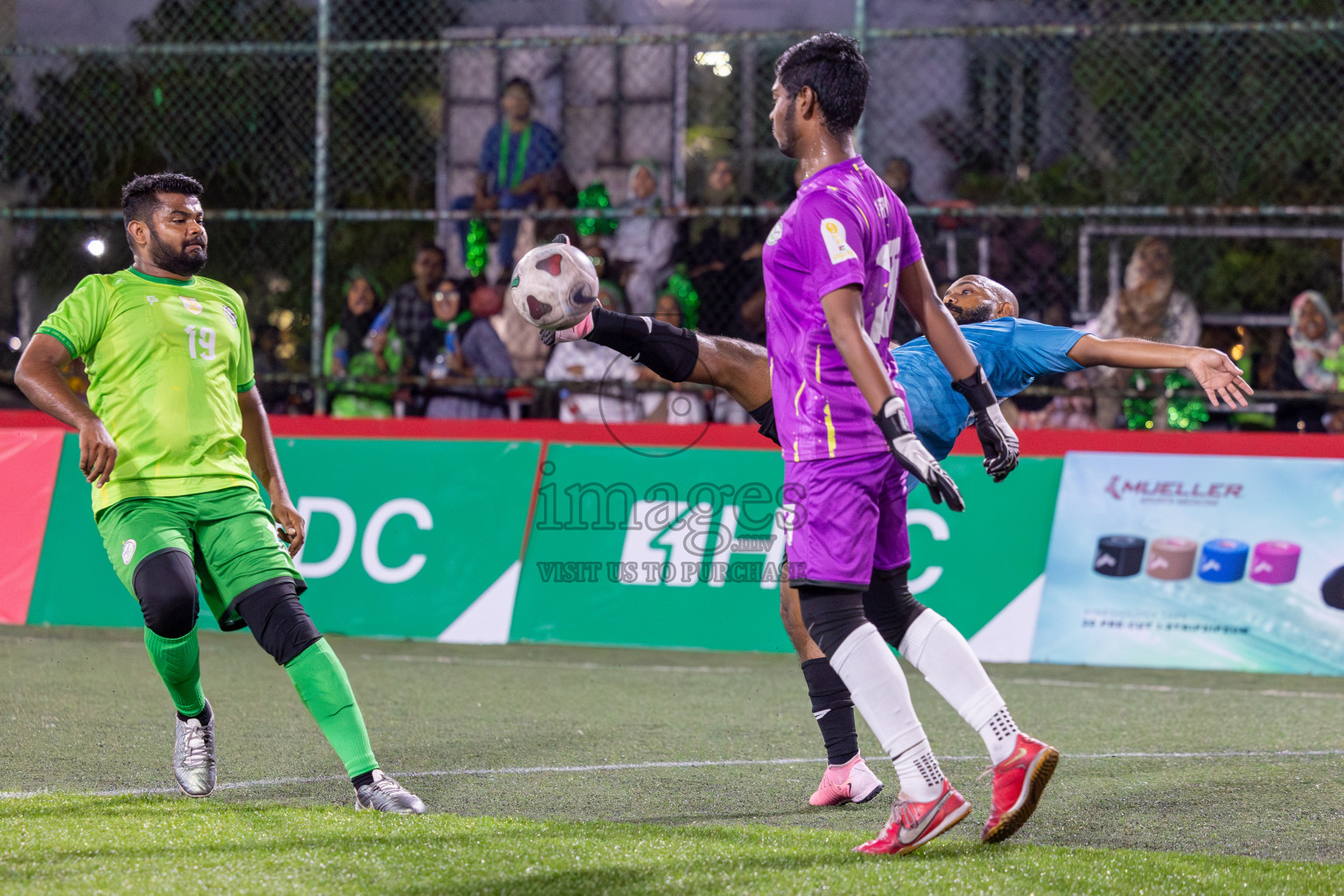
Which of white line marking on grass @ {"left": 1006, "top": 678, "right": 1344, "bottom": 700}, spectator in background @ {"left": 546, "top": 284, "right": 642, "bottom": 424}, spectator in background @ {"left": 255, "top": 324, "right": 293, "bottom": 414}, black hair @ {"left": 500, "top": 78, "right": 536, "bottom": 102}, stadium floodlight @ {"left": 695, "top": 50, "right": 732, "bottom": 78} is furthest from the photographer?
black hair @ {"left": 500, "top": 78, "right": 536, "bottom": 102}

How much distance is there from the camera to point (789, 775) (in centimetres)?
515

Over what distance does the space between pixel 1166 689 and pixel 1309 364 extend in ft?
10.5

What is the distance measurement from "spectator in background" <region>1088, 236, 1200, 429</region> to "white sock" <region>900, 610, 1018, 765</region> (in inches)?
247

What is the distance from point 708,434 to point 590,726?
301 cm

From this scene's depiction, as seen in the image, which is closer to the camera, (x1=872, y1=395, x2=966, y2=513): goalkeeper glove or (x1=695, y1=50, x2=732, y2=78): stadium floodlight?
(x1=872, y1=395, x2=966, y2=513): goalkeeper glove

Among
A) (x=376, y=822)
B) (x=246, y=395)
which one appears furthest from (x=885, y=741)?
(x=246, y=395)

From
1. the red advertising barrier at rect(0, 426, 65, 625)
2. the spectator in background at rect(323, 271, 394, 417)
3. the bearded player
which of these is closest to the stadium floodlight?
the spectator in background at rect(323, 271, 394, 417)

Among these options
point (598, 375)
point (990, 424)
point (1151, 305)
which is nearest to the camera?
point (990, 424)

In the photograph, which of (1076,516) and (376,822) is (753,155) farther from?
(376,822)

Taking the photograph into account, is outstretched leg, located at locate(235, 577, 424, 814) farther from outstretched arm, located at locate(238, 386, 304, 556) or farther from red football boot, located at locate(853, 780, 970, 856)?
red football boot, located at locate(853, 780, 970, 856)

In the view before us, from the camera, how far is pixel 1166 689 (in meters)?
7.47

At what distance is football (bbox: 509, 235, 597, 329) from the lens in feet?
14.3

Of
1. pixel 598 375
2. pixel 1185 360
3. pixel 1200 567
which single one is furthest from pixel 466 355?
pixel 1185 360

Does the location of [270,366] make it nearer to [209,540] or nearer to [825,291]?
[209,540]
